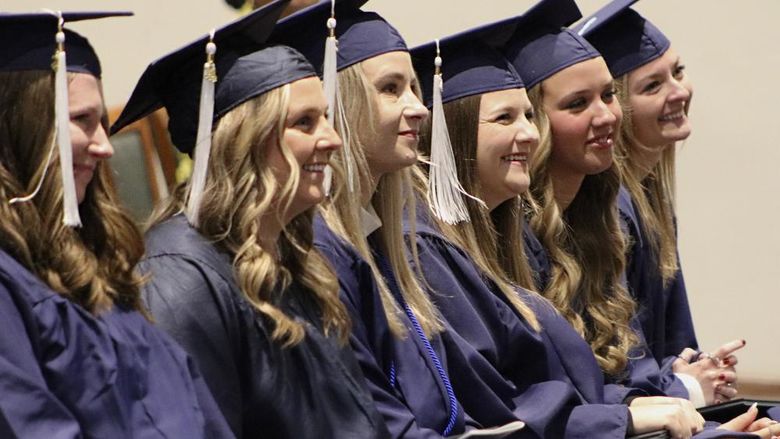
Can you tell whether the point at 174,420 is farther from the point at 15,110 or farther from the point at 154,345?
the point at 15,110

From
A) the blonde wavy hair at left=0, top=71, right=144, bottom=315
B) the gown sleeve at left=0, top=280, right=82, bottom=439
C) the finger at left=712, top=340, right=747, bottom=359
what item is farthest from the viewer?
the finger at left=712, top=340, right=747, bottom=359

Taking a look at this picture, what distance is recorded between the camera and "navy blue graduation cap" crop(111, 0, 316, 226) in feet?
9.16

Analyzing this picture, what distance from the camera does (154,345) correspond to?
2.53 m

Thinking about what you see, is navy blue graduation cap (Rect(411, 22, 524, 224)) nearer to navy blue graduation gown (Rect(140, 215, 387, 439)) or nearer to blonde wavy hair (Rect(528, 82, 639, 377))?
blonde wavy hair (Rect(528, 82, 639, 377))

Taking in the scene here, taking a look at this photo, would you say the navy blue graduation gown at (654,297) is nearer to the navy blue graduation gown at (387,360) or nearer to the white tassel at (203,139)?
the navy blue graduation gown at (387,360)

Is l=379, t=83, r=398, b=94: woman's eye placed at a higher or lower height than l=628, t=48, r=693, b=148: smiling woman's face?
higher

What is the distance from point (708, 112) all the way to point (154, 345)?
444cm

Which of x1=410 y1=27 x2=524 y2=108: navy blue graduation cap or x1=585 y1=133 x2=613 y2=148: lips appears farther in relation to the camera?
x1=585 y1=133 x2=613 y2=148: lips

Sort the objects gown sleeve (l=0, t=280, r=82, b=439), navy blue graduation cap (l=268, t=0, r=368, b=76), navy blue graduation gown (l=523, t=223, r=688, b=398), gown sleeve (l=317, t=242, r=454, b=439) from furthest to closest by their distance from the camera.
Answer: navy blue graduation gown (l=523, t=223, r=688, b=398), navy blue graduation cap (l=268, t=0, r=368, b=76), gown sleeve (l=317, t=242, r=454, b=439), gown sleeve (l=0, t=280, r=82, b=439)

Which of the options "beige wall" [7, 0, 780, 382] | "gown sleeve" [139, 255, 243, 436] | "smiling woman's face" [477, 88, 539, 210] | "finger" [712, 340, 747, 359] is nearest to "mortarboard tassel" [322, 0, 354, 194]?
"gown sleeve" [139, 255, 243, 436]

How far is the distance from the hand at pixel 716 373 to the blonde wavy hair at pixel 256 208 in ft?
5.58

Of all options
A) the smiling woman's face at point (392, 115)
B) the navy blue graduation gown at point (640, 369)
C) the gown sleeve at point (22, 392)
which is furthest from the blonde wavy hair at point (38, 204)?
the navy blue graduation gown at point (640, 369)

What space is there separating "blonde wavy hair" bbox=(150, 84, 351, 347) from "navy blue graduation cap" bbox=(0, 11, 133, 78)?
34 cm

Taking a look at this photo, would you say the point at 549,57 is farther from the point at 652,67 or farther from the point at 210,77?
the point at 210,77
